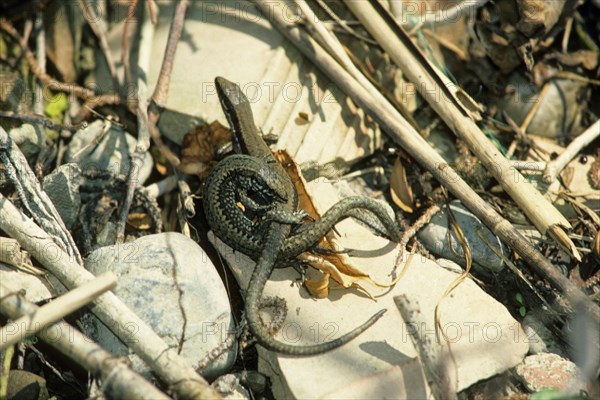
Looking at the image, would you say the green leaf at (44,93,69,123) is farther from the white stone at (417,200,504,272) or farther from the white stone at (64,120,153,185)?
the white stone at (417,200,504,272)

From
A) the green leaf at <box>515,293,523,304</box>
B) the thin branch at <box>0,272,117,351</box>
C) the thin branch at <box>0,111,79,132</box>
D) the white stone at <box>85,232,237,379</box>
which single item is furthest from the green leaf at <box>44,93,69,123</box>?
the green leaf at <box>515,293,523,304</box>

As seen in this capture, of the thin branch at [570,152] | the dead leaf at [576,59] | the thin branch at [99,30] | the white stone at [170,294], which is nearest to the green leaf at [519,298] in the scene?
the thin branch at [570,152]

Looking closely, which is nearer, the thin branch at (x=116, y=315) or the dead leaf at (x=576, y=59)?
the thin branch at (x=116, y=315)

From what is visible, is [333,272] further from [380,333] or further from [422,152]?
[422,152]

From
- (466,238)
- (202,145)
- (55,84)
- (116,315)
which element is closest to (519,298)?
(466,238)

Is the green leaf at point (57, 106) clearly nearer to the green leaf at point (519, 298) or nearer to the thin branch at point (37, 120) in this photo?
the thin branch at point (37, 120)

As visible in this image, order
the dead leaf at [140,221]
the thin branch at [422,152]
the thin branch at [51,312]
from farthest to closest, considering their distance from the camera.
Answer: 1. the dead leaf at [140,221]
2. the thin branch at [422,152]
3. the thin branch at [51,312]
